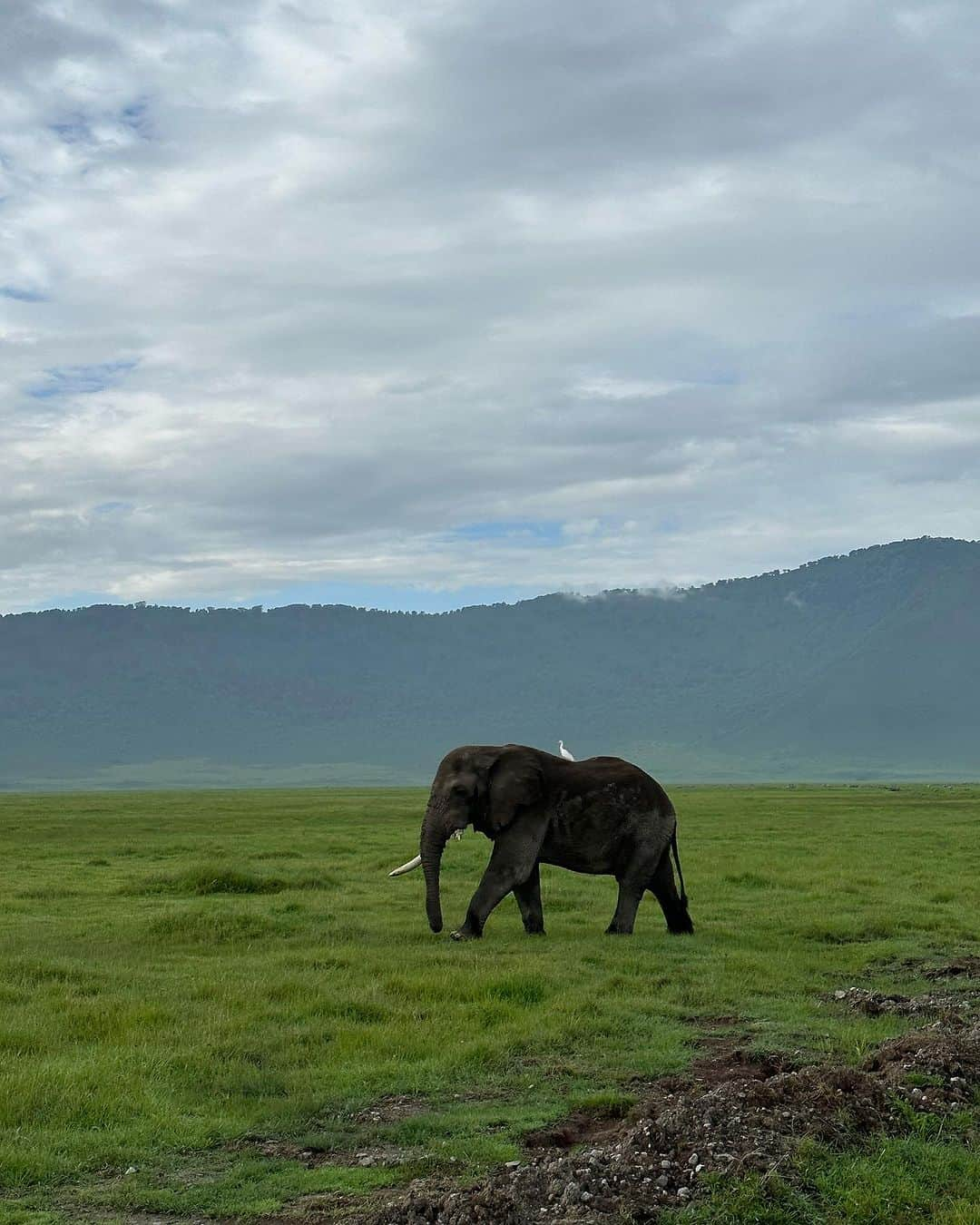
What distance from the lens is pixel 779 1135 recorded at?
388 inches

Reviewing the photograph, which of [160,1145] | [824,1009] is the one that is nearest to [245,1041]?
[160,1145]

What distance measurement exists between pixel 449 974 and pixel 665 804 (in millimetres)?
6461

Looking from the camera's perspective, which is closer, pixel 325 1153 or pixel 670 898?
pixel 325 1153

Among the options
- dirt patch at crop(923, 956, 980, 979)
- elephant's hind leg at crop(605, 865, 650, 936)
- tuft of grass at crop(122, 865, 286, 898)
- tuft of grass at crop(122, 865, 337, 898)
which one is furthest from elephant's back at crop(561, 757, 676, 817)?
tuft of grass at crop(122, 865, 286, 898)

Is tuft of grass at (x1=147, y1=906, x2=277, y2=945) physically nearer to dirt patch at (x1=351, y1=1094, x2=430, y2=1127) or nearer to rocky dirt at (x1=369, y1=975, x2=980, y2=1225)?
dirt patch at (x1=351, y1=1094, x2=430, y2=1127)

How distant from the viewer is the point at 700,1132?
32.0 ft

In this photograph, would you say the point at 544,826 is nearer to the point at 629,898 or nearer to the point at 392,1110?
the point at 629,898

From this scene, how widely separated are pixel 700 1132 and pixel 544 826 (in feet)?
38.9

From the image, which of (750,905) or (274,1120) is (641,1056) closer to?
(274,1120)

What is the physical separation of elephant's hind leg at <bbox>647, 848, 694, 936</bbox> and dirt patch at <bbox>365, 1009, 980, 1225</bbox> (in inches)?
361

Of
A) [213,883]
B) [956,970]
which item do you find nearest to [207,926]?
[213,883]

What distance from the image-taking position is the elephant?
21.2 m

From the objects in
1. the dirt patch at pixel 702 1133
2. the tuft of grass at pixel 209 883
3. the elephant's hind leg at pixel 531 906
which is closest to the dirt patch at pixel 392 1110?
the dirt patch at pixel 702 1133

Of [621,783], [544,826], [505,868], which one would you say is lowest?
[505,868]
